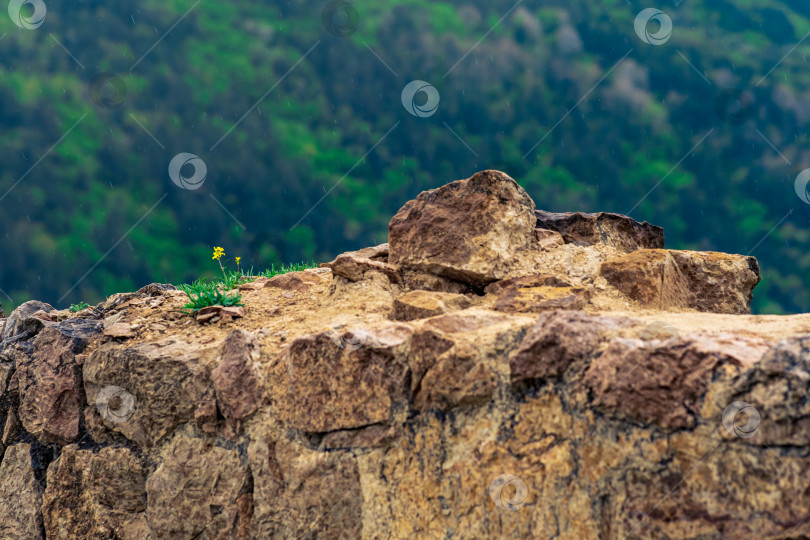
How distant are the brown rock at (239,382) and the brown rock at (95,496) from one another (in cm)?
100

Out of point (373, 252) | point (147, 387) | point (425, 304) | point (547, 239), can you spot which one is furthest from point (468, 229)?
point (147, 387)

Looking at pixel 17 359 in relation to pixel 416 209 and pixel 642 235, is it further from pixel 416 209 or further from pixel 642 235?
pixel 642 235

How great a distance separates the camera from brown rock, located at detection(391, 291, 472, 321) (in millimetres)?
4125

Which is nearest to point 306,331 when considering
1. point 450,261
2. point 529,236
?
point 450,261

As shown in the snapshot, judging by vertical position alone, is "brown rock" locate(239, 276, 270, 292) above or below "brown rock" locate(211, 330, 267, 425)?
above

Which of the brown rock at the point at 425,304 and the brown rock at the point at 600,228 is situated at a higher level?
the brown rock at the point at 600,228

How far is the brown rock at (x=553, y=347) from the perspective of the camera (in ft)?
10.4

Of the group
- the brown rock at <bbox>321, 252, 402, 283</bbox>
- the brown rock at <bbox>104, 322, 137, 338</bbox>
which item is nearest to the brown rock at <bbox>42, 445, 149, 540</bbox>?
the brown rock at <bbox>104, 322, 137, 338</bbox>

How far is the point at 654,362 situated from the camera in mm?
2928

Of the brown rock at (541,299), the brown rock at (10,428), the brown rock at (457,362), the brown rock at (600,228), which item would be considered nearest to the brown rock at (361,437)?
the brown rock at (457,362)

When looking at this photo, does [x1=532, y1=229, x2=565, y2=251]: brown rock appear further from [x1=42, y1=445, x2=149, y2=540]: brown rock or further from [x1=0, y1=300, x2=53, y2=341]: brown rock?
[x1=0, y1=300, x2=53, y2=341]: brown rock

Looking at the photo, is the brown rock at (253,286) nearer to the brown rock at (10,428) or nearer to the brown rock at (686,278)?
the brown rock at (10,428)

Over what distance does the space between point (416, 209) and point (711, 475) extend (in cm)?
310

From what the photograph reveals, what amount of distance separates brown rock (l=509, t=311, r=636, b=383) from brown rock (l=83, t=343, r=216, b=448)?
2095 millimetres
